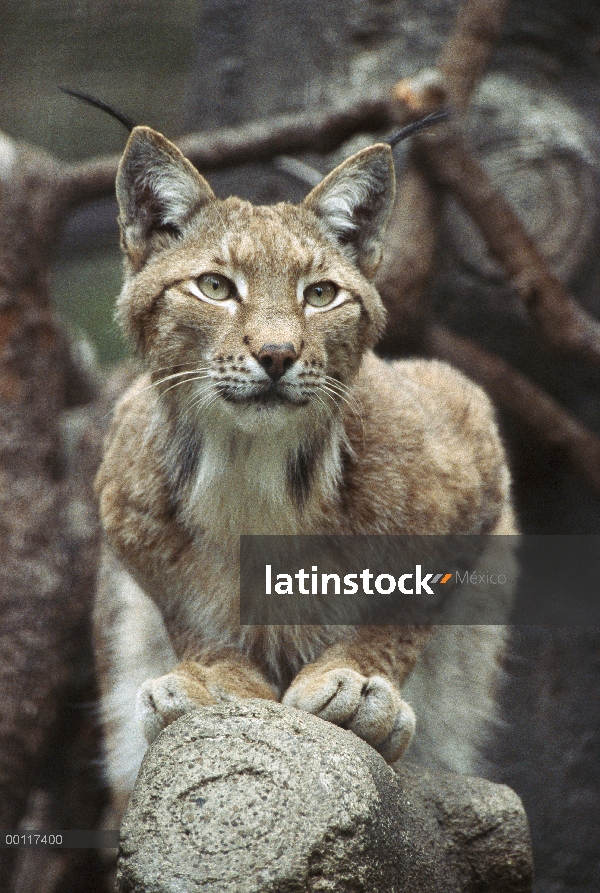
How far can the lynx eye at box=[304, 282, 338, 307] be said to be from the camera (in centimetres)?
212

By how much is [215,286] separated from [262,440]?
1.04ft

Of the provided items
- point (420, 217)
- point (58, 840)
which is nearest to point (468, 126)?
point (420, 217)

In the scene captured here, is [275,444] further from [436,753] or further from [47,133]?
[47,133]

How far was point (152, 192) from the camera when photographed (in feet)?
7.11

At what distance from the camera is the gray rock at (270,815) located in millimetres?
1711

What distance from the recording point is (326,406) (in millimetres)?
2105

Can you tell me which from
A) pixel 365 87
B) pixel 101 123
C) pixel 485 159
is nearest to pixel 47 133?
pixel 101 123

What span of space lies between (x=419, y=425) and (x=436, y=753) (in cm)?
78

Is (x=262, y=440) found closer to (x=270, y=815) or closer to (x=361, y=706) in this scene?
(x=361, y=706)

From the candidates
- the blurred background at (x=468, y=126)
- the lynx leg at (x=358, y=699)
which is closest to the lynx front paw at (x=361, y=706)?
the lynx leg at (x=358, y=699)

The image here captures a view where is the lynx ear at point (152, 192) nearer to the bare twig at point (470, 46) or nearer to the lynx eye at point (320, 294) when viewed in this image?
the lynx eye at point (320, 294)

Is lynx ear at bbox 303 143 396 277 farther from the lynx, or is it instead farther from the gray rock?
the gray rock

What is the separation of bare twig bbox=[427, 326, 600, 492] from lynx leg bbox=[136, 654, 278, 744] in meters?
1.65

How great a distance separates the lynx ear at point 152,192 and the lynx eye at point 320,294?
30cm
